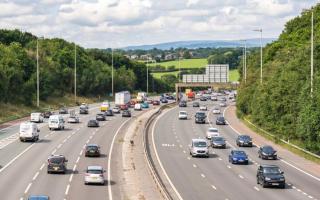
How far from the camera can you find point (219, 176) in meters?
55.4

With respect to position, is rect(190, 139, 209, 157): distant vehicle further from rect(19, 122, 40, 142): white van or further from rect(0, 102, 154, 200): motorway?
rect(19, 122, 40, 142): white van

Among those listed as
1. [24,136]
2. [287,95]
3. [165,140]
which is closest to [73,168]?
[24,136]

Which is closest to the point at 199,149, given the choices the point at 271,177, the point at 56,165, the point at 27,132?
the point at 56,165

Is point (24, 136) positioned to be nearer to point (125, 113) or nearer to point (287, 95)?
point (287, 95)

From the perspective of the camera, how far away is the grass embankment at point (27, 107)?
118 meters

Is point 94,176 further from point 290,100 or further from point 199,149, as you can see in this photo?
point 290,100

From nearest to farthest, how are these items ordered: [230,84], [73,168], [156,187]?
[156,187], [73,168], [230,84]

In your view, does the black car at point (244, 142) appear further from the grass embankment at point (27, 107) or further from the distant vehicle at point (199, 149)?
the grass embankment at point (27, 107)

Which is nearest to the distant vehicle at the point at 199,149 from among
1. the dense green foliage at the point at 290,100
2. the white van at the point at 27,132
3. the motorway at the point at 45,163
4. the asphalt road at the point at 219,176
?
the asphalt road at the point at 219,176

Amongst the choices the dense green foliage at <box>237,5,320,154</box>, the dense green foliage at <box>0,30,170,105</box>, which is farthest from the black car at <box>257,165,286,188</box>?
the dense green foliage at <box>0,30,170,105</box>

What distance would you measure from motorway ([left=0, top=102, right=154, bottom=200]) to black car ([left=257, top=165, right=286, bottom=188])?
1022cm

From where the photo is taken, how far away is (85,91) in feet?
624

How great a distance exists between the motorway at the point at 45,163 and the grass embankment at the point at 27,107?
1841 cm

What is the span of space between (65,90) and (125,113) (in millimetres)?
59031
